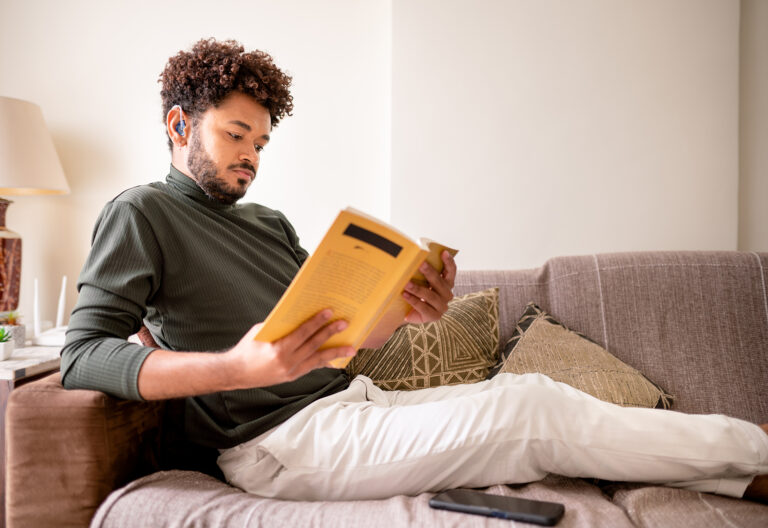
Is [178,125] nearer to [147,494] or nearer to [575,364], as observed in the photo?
[147,494]

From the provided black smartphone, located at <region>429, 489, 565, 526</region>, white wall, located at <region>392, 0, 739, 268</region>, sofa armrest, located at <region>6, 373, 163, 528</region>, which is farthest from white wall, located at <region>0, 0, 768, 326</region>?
sofa armrest, located at <region>6, 373, 163, 528</region>

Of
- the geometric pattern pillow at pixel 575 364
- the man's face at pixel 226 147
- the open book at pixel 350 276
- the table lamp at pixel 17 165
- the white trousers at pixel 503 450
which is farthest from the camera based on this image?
the table lamp at pixel 17 165

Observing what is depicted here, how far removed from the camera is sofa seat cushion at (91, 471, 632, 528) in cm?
85

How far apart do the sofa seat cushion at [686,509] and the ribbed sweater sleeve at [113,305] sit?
0.89 m

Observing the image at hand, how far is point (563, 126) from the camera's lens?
1.88 metres

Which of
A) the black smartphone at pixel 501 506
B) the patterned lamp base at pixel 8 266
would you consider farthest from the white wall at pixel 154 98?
the black smartphone at pixel 501 506

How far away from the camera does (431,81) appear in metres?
1.89

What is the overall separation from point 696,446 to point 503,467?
0.35m

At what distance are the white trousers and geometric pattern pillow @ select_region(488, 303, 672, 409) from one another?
1.36 ft

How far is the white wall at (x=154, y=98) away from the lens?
6.60 ft

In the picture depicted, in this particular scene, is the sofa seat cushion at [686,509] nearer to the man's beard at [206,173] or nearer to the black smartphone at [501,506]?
the black smartphone at [501,506]

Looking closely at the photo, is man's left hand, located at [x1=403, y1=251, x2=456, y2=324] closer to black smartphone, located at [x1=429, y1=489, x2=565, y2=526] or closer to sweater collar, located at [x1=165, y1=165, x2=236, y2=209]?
black smartphone, located at [x1=429, y1=489, x2=565, y2=526]

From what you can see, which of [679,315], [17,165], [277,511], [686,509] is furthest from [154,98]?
[686,509]

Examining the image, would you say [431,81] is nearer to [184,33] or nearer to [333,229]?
[184,33]
